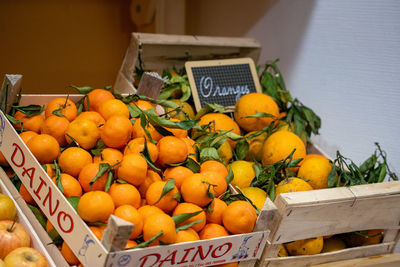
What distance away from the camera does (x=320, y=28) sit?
6.30 feet

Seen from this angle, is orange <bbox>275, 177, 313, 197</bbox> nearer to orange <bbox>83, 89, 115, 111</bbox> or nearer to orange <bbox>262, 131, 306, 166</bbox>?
orange <bbox>262, 131, 306, 166</bbox>

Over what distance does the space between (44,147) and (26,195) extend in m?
0.17

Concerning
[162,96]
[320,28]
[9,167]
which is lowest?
[9,167]

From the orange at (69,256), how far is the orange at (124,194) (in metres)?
0.16

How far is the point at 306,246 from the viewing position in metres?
1.17

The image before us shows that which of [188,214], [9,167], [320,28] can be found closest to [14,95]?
[9,167]

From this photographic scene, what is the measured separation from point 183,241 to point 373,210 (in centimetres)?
63

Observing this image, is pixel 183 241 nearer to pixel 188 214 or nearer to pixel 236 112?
pixel 188 214

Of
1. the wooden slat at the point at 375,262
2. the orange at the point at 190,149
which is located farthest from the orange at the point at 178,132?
the wooden slat at the point at 375,262

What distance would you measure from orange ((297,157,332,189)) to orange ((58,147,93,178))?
73cm

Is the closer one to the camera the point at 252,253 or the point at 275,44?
the point at 252,253

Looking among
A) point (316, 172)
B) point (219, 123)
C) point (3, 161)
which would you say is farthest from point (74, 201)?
point (316, 172)

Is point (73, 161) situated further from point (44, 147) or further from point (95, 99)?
point (95, 99)

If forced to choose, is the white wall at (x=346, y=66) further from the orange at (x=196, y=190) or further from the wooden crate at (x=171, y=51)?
the orange at (x=196, y=190)
